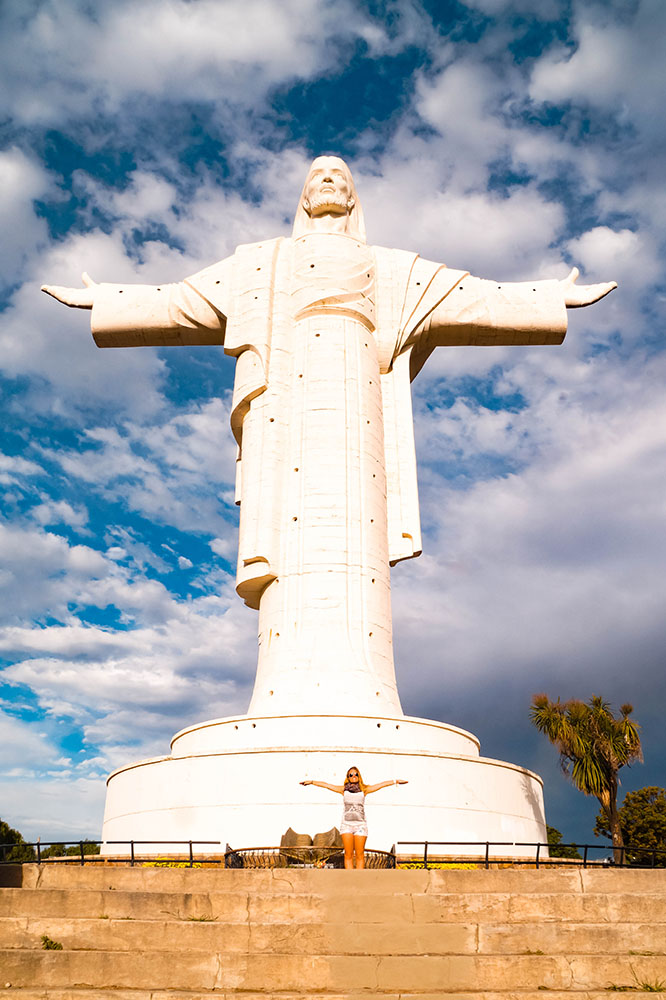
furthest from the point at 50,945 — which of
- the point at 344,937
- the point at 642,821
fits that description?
the point at 642,821

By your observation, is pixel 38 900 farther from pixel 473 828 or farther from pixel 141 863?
pixel 473 828

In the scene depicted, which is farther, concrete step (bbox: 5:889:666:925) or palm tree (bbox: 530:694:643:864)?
palm tree (bbox: 530:694:643:864)

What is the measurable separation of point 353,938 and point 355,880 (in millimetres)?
949

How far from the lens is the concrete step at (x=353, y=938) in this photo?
324 inches

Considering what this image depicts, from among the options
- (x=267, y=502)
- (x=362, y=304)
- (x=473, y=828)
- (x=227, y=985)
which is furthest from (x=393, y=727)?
(x=362, y=304)

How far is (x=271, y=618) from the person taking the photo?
19.9 metres

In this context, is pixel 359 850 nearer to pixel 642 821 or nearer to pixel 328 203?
pixel 328 203

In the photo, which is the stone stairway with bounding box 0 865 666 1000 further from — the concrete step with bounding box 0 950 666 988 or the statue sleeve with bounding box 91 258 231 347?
the statue sleeve with bounding box 91 258 231 347

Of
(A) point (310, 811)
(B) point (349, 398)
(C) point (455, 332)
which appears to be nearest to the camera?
(A) point (310, 811)

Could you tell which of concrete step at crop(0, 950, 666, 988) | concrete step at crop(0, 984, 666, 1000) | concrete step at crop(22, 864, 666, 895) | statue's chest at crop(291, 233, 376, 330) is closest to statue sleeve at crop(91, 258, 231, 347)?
statue's chest at crop(291, 233, 376, 330)

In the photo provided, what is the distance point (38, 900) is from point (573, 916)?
17.6 feet

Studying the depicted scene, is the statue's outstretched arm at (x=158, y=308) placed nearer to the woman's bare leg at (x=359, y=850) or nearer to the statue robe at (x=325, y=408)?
the statue robe at (x=325, y=408)

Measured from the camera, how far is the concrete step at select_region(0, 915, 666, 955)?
27.0 feet

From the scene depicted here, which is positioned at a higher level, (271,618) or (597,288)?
(597,288)
